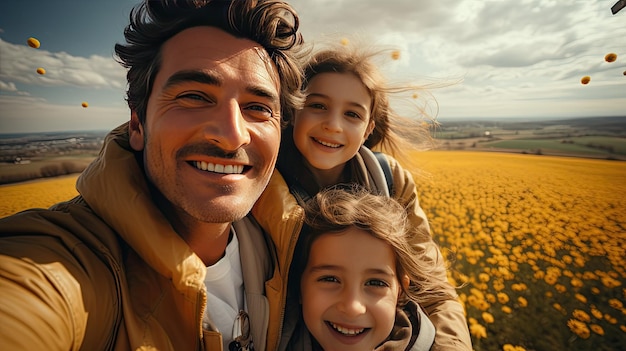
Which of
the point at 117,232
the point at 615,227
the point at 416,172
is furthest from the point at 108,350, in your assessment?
the point at 615,227

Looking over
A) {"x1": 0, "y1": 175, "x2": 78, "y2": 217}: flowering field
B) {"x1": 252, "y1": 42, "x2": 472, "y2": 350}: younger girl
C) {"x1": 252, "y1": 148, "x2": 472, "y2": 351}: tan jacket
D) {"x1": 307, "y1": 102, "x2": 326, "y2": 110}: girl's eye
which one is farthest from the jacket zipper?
{"x1": 0, "y1": 175, "x2": 78, "y2": 217}: flowering field

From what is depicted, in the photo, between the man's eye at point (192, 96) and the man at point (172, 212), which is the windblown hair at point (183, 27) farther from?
the man's eye at point (192, 96)

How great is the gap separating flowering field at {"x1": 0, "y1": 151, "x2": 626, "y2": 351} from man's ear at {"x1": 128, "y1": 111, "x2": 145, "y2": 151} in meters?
3.35

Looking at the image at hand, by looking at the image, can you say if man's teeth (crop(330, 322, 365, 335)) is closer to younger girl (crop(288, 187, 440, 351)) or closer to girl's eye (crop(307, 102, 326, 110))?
younger girl (crop(288, 187, 440, 351))

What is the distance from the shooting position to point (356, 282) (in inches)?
69.6

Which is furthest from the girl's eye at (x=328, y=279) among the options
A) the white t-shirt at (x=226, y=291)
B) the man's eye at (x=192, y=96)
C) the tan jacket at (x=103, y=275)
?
the man's eye at (x=192, y=96)

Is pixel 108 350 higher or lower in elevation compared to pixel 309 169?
lower

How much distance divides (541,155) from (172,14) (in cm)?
2338

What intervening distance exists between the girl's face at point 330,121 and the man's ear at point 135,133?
4.02ft

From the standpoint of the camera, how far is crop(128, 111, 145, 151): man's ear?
5.44 ft

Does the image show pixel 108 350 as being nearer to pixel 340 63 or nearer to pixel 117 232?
pixel 117 232

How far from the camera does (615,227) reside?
5676 mm

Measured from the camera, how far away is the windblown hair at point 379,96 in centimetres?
280

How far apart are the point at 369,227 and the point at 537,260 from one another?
415cm
